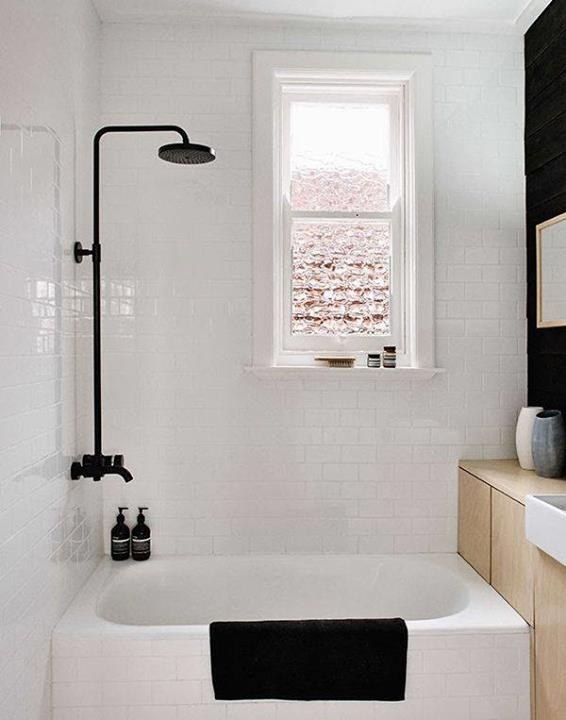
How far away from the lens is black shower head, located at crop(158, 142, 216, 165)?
98.6 inches

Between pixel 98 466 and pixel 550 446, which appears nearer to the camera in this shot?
pixel 98 466

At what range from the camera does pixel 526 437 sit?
2.97 meters

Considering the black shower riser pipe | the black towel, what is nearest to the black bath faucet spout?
the black shower riser pipe

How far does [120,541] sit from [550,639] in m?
1.66

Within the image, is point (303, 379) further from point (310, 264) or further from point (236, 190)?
point (236, 190)

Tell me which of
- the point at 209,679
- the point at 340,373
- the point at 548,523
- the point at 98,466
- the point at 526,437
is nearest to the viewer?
the point at 548,523

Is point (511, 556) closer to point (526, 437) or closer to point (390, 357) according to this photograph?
point (526, 437)

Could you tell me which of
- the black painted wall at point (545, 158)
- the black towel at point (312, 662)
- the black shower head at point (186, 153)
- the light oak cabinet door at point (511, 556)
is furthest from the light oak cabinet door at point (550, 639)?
the black shower head at point (186, 153)

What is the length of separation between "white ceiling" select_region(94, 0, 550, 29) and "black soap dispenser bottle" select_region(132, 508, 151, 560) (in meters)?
2.05

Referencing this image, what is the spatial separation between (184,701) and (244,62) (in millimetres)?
2449

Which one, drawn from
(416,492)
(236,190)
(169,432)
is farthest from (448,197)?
(169,432)

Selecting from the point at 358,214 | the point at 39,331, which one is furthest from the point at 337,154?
the point at 39,331

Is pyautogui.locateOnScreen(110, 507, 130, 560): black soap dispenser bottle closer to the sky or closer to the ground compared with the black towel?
closer to the sky

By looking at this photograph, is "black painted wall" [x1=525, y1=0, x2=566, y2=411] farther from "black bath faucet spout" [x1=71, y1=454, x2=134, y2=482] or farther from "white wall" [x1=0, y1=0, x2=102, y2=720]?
"white wall" [x1=0, y1=0, x2=102, y2=720]
